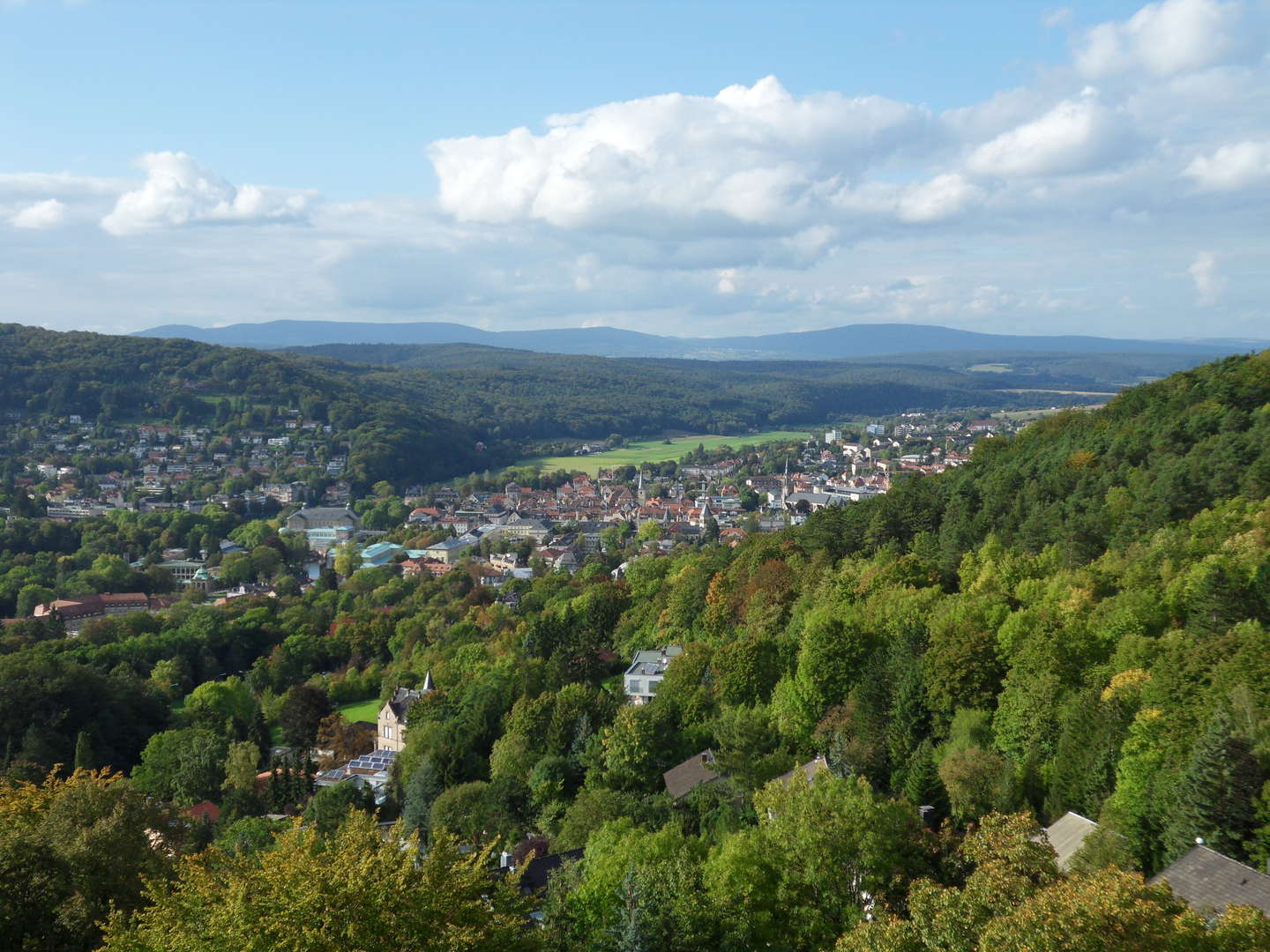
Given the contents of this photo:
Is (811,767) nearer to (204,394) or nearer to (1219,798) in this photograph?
(1219,798)

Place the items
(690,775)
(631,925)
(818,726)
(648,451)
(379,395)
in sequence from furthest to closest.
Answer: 1. (379,395)
2. (648,451)
3. (690,775)
4. (818,726)
5. (631,925)

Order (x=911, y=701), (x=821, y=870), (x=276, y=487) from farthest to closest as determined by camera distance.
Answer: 1. (x=276, y=487)
2. (x=911, y=701)
3. (x=821, y=870)

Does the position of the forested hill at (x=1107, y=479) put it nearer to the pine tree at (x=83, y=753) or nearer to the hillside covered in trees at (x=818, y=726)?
the hillside covered in trees at (x=818, y=726)

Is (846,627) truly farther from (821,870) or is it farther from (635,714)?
(821,870)

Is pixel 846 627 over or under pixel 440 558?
over

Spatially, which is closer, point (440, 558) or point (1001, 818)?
point (1001, 818)

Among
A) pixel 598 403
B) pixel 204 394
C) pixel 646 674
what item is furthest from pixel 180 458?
pixel 646 674

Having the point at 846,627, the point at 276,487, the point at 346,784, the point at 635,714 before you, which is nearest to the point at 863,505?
the point at 846,627
